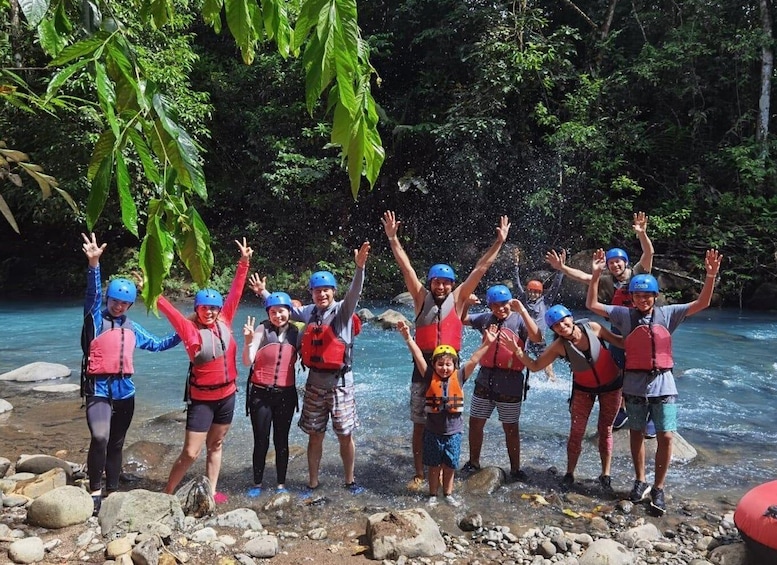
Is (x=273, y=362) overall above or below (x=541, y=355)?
below

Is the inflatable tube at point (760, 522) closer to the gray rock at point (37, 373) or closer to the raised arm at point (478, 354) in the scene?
the raised arm at point (478, 354)

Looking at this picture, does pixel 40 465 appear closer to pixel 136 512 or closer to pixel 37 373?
pixel 136 512

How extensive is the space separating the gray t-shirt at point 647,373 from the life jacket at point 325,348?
2345 mm

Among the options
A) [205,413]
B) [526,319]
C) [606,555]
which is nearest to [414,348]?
[526,319]

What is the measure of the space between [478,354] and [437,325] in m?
0.42

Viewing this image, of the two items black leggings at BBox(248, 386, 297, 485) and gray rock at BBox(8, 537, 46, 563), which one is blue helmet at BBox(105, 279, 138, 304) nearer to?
black leggings at BBox(248, 386, 297, 485)

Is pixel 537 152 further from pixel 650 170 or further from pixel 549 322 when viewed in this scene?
pixel 549 322

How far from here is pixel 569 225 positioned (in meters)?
18.7

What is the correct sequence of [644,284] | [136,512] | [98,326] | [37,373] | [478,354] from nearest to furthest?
[136,512], [98,326], [644,284], [478,354], [37,373]

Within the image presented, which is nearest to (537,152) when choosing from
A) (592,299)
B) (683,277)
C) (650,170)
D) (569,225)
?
(569,225)

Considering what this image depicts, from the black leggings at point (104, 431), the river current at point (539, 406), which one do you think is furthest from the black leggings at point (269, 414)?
the black leggings at point (104, 431)

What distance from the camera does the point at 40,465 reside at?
5391mm

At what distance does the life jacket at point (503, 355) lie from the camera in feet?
17.3

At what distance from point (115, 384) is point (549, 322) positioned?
358 cm
